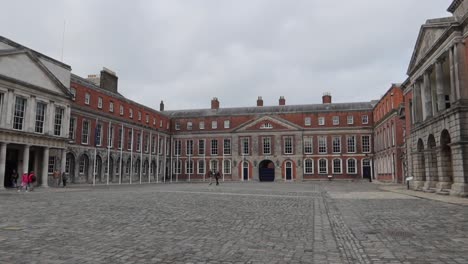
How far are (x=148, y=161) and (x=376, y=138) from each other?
110 feet

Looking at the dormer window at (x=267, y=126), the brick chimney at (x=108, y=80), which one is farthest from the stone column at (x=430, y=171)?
the brick chimney at (x=108, y=80)

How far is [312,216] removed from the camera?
12070 millimetres

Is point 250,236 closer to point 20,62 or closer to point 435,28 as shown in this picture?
point 435,28

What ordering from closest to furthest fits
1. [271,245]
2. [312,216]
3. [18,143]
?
[271,245], [312,216], [18,143]

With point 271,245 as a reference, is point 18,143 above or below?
Result: above

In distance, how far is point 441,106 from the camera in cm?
2292

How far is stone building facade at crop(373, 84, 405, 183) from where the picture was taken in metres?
40.1

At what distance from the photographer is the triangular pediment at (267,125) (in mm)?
58506

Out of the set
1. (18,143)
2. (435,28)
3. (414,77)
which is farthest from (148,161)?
(435,28)

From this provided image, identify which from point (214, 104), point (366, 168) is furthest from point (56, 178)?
point (366, 168)

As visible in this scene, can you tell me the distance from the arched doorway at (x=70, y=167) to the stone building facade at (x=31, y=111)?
3.59 m

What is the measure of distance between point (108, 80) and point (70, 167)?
1412cm

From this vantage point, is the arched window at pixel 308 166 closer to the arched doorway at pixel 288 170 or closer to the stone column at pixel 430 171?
the arched doorway at pixel 288 170

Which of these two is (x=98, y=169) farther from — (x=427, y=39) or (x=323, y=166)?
(x=427, y=39)
